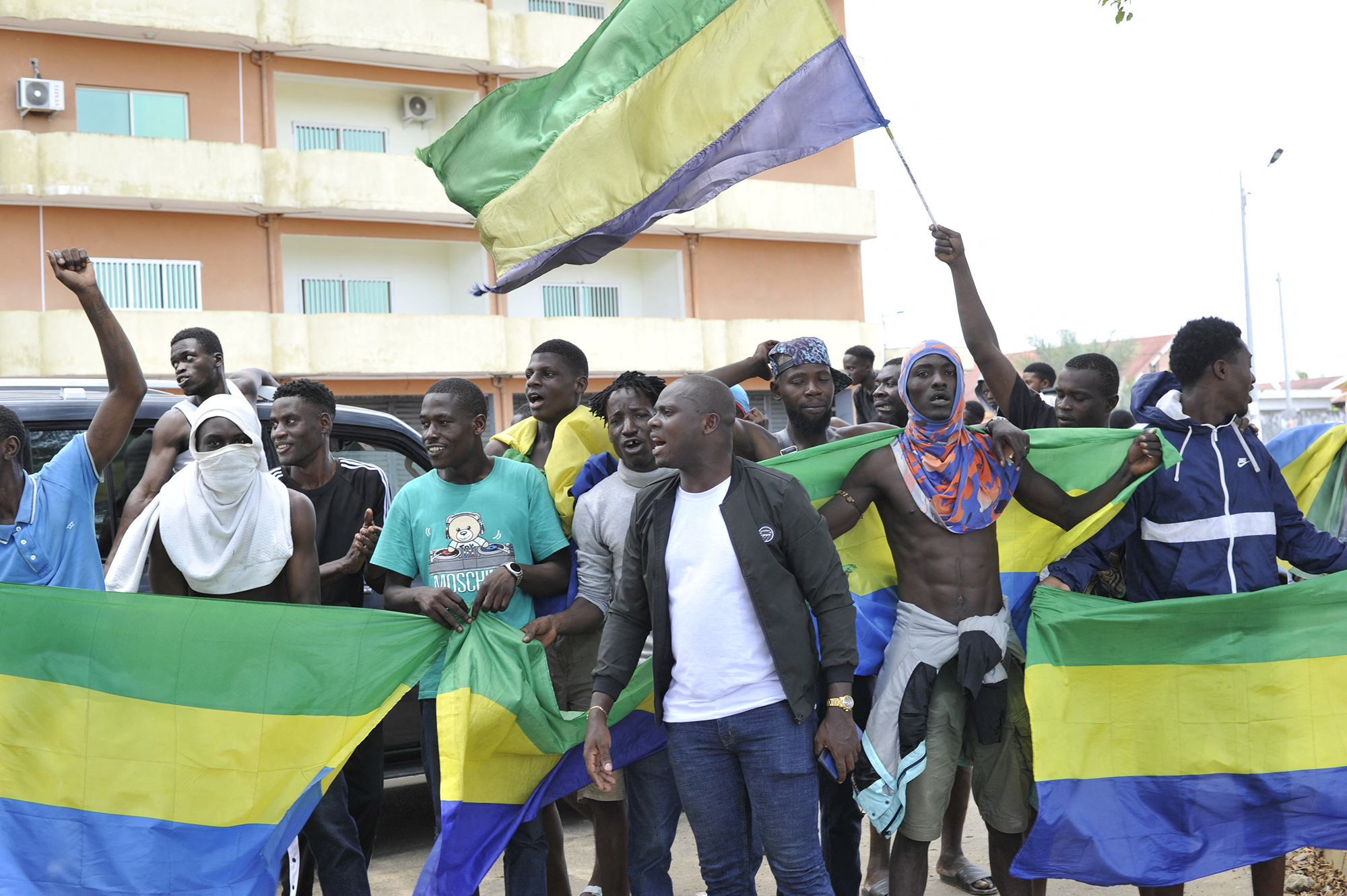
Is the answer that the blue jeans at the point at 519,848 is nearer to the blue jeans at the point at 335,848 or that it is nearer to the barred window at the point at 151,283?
the blue jeans at the point at 335,848

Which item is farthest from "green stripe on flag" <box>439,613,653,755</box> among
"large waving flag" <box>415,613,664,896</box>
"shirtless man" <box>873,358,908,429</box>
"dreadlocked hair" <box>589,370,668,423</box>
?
"shirtless man" <box>873,358,908,429</box>

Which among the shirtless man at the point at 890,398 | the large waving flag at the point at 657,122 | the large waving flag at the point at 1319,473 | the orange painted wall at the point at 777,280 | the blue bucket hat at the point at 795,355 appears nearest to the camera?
the large waving flag at the point at 657,122

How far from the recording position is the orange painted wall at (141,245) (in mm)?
20531

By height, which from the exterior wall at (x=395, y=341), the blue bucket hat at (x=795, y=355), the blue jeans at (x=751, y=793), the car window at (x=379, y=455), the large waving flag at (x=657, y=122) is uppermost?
the exterior wall at (x=395, y=341)

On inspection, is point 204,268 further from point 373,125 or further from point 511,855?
point 511,855

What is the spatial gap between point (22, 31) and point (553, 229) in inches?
789

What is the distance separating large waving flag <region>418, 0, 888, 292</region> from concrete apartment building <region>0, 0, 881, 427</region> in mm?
17482

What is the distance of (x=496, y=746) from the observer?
403cm

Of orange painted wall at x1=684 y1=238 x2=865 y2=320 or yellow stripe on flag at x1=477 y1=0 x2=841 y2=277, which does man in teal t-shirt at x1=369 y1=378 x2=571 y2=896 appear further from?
orange painted wall at x1=684 y1=238 x2=865 y2=320

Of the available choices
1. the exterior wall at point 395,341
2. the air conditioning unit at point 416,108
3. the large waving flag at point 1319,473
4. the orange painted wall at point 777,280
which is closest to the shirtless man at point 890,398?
the large waving flag at point 1319,473

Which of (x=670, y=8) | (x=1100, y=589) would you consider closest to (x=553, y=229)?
(x=670, y=8)

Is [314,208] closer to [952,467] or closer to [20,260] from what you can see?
[20,260]

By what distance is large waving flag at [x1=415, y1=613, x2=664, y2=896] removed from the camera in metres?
3.96

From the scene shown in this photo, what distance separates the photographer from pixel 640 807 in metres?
4.16
